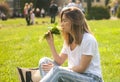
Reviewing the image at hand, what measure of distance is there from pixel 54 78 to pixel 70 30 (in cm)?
74

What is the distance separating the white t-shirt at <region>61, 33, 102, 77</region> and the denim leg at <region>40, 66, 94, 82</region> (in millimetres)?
200

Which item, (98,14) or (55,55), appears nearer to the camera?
(55,55)

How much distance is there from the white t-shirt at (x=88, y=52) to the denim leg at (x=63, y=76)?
200 mm

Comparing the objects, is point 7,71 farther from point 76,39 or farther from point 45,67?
point 76,39

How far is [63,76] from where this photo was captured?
5.82 meters

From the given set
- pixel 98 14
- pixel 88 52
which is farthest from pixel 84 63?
pixel 98 14

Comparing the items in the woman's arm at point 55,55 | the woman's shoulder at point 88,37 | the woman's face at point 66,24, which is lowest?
the woman's arm at point 55,55

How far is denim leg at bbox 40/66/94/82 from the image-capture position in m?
5.77

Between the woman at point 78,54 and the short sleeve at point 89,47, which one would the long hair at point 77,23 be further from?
the short sleeve at point 89,47

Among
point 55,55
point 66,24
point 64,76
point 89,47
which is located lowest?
point 64,76

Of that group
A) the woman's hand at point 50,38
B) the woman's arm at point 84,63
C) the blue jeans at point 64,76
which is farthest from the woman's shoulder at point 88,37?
the woman's hand at point 50,38

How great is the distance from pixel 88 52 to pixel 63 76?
48cm

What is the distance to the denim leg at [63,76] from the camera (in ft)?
18.9

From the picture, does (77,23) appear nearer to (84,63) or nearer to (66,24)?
(66,24)
